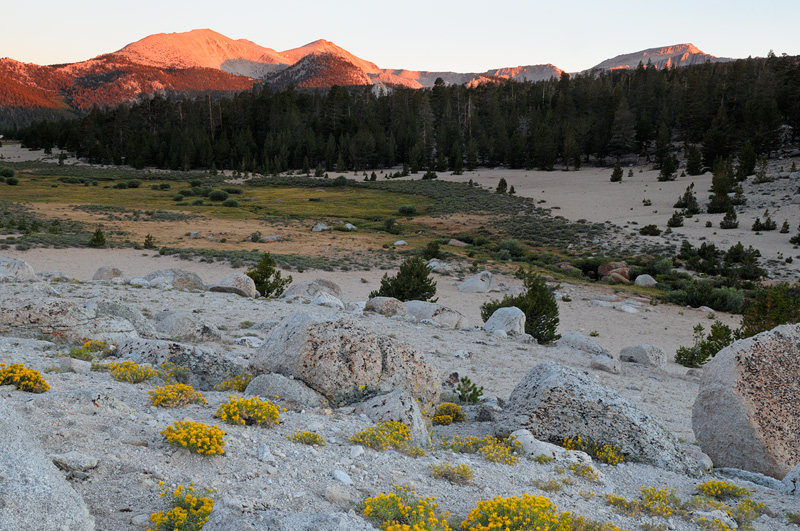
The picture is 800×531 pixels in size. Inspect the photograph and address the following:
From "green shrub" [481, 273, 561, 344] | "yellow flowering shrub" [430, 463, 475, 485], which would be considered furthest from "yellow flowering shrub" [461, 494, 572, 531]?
"green shrub" [481, 273, 561, 344]

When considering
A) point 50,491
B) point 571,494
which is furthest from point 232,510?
point 571,494

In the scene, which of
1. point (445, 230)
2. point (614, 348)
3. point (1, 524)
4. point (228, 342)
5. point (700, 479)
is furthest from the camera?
point (445, 230)

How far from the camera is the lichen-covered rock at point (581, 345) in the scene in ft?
46.4

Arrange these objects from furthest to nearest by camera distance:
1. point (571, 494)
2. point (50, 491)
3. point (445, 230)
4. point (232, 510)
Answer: point (445, 230) < point (571, 494) < point (232, 510) < point (50, 491)

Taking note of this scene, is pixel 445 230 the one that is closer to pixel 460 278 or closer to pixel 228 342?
pixel 460 278

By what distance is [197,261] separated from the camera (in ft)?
87.1

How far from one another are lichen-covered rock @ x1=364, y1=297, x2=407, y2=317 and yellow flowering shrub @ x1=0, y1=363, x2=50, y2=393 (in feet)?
35.0

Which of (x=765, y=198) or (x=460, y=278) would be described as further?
(x=765, y=198)

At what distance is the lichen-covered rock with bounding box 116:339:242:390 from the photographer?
748cm

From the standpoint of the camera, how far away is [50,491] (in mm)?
3105

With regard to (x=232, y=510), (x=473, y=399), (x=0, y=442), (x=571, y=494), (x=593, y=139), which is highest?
(x=593, y=139)

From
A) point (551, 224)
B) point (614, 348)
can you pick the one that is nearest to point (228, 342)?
point (614, 348)

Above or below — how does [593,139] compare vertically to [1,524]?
above

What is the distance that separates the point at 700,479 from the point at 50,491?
653 centimetres
